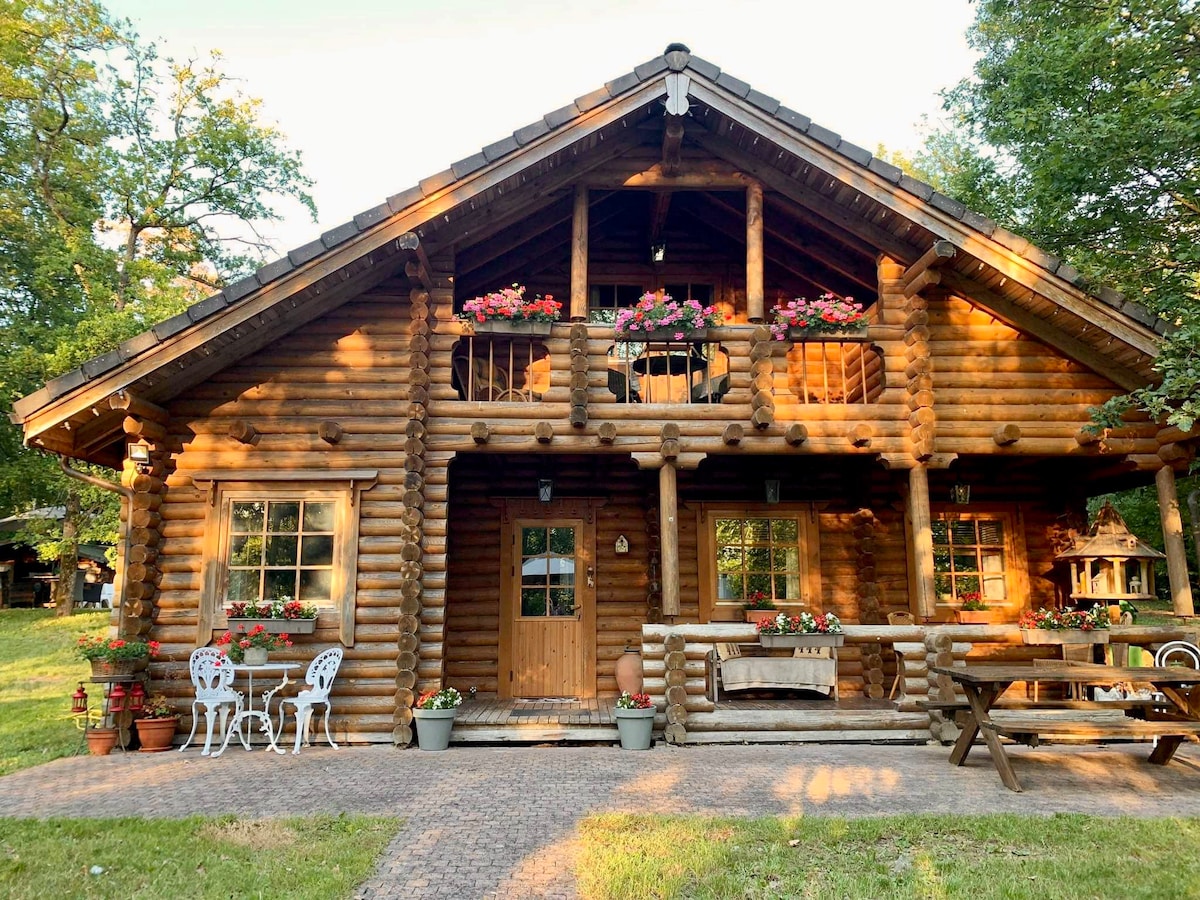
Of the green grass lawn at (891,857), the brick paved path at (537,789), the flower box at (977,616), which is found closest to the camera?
the green grass lawn at (891,857)

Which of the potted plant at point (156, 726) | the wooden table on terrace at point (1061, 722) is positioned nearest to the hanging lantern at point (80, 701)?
the potted plant at point (156, 726)

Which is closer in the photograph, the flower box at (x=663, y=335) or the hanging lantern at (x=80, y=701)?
the flower box at (x=663, y=335)

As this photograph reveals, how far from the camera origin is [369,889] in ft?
13.2

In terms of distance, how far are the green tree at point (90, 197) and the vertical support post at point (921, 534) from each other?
1536 centimetres

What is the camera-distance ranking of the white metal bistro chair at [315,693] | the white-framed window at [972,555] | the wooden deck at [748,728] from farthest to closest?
the white-framed window at [972,555] → the wooden deck at [748,728] → the white metal bistro chair at [315,693]

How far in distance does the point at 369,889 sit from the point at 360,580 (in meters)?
4.31

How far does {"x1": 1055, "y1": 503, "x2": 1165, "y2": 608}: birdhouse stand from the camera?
26.5 ft

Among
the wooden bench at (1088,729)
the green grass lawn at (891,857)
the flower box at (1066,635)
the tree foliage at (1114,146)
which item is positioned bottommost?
the green grass lawn at (891,857)

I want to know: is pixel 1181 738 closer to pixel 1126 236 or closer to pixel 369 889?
pixel 369 889

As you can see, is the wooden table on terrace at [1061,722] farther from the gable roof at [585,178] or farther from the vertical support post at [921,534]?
the gable roof at [585,178]

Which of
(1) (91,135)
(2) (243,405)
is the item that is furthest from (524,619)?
(1) (91,135)

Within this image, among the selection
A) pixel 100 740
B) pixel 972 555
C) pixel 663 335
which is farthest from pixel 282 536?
pixel 972 555

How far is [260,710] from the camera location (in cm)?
791

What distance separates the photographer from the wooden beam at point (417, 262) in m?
7.74
